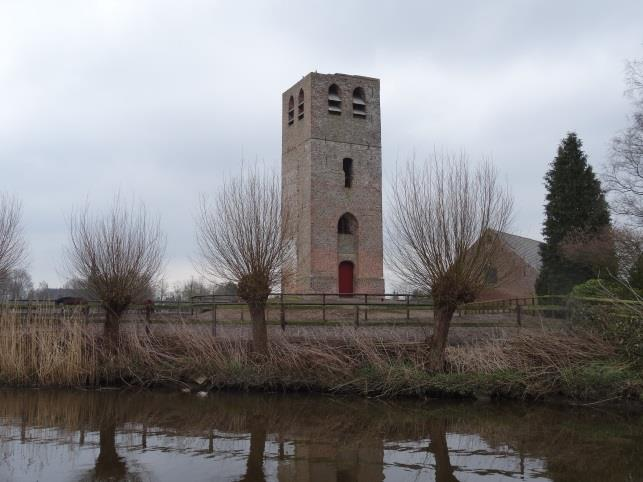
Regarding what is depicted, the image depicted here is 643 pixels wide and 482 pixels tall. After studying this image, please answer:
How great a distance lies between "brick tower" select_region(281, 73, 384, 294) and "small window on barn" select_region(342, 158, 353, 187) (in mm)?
46

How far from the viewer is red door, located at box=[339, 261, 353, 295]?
28484 millimetres

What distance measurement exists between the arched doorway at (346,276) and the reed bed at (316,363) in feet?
42.2

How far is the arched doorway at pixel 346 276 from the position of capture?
28.5 m

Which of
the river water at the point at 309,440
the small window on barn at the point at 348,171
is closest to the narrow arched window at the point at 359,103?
the small window on barn at the point at 348,171

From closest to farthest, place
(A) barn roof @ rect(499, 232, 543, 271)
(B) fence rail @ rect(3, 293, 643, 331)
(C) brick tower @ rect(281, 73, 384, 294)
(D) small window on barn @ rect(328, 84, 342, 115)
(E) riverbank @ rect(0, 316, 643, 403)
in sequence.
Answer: (E) riverbank @ rect(0, 316, 643, 403) → (B) fence rail @ rect(3, 293, 643, 331) → (C) brick tower @ rect(281, 73, 384, 294) → (D) small window on barn @ rect(328, 84, 342, 115) → (A) barn roof @ rect(499, 232, 543, 271)

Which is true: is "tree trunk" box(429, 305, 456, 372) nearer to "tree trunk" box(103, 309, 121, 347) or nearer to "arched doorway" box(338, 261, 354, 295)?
"tree trunk" box(103, 309, 121, 347)

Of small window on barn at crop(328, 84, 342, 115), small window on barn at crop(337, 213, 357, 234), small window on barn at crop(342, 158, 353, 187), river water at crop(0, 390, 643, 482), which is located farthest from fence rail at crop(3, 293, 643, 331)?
small window on barn at crop(328, 84, 342, 115)

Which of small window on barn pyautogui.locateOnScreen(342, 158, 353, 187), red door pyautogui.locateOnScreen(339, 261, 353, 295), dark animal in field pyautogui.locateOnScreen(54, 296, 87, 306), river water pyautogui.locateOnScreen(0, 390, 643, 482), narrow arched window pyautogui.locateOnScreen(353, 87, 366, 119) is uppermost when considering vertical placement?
narrow arched window pyautogui.locateOnScreen(353, 87, 366, 119)

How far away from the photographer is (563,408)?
1227cm

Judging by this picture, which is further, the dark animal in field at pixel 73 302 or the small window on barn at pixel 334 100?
the small window on barn at pixel 334 100

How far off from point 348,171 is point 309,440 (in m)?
20.3

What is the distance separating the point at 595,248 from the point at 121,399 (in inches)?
747

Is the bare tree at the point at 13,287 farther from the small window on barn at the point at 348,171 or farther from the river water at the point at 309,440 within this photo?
the small window on barn at the point at 348,171

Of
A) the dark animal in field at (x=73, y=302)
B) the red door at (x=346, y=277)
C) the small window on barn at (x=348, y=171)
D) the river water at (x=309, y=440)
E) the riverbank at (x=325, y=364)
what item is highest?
the small window on barn at (x=348, y=171)
